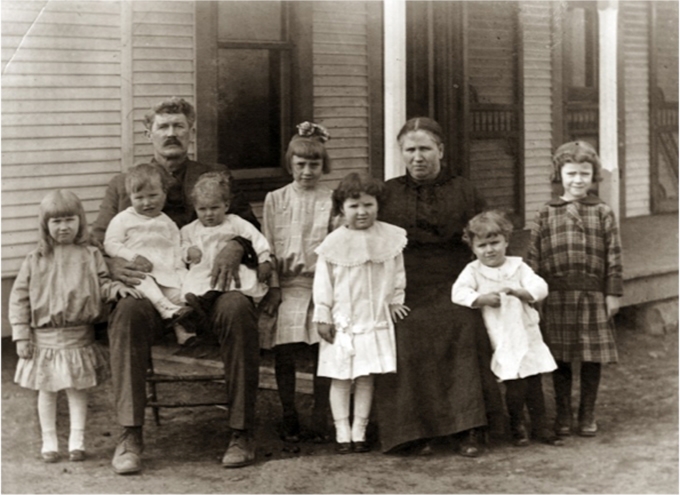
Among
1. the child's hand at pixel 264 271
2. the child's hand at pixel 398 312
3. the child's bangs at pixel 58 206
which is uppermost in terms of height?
the child's bangs at pixel 58 206

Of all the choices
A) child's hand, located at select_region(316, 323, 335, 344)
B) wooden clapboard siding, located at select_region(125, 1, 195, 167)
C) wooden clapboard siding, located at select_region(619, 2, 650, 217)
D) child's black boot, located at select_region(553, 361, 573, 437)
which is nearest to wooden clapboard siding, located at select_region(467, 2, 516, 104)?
wooden clapboard siding, located at select_region(619, 2, 650, 217)

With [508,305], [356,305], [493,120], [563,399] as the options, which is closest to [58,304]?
[356,305]

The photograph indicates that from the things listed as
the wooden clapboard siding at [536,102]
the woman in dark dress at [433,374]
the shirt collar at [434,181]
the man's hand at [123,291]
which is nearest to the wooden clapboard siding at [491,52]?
→ the wooden clapboard siding at [536,102]

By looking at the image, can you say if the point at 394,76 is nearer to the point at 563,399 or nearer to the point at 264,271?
the point at 264,271

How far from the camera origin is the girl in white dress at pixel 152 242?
4035mm

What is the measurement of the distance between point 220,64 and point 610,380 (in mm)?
3372

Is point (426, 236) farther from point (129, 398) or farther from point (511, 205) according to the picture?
point (511, 205)

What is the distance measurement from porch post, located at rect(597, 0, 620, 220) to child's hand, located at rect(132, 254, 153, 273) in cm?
329

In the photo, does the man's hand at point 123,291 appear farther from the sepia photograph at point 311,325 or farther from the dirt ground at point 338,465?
the dirt ground at point 338,465

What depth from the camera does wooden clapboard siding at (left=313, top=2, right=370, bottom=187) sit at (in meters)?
7.12

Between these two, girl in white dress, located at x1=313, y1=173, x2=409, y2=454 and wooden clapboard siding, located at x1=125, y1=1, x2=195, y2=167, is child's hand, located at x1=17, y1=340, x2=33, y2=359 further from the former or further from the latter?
wooden clapboard siding, located at x1=125, y1=1, x2=195, y2=167

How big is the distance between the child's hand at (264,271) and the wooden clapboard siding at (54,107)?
2.28 m

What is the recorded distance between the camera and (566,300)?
4.34m

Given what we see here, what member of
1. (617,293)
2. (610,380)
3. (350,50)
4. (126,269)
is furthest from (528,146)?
(126,269)
